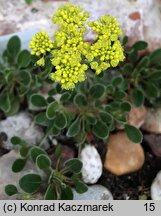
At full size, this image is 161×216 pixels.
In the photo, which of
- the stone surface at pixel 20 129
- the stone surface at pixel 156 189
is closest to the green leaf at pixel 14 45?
the stone surface at pixel 20 129

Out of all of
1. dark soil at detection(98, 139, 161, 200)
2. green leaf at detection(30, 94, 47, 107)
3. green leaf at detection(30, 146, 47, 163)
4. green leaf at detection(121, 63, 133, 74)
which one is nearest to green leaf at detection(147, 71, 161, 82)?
green leaf at detection(121, 63, 133, 74)

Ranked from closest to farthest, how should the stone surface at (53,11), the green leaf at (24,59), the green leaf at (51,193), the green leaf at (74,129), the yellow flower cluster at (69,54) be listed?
1. the yellow flower cluster at (69,54)
2. the green leaf at (51,193)
3. the green leaf at (74,129)
4. the green leaf at (24,59)
5. the stone surface at (53,11)

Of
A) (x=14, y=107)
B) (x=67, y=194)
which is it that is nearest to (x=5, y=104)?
(x=14, y=107)

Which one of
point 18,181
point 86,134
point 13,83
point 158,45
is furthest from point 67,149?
point 158,45

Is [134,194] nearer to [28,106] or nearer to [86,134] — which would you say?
[86,134]

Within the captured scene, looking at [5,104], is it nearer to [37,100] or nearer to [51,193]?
[37,100]

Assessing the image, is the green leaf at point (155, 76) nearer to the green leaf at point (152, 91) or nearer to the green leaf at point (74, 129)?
the green leaf at point (152, 91)

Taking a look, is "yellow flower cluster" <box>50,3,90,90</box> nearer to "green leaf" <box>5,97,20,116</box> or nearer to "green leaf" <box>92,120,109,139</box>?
"green leaf" <box>92,120,109,139</box>
